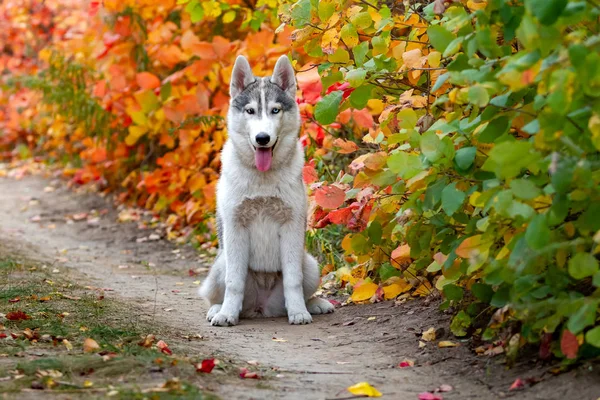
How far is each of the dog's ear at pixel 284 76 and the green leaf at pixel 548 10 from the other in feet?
9.01

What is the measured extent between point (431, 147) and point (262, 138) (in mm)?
1748

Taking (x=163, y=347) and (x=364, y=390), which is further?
(x=163, y=347)

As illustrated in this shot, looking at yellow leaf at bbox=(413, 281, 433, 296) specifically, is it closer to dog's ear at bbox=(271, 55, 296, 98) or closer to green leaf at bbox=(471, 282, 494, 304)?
green leaf at bbox=(471, 282, 494, 304)

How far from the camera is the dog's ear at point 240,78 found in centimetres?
545

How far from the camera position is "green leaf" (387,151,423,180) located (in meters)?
3.74

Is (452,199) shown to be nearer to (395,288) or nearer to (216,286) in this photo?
(395,288)

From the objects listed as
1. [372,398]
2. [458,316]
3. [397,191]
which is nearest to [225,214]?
[397,191]

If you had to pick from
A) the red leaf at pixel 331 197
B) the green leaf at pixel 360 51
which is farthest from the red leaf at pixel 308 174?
the green leaf at pixel 360 51

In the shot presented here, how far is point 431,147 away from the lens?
3627mm

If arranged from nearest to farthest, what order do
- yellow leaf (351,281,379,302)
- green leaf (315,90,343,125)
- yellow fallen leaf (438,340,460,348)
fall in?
yellow fallen leaf (438,340,460,348) → green leaf (315,90,343,125) → yellow leaf (351,281,379,302)

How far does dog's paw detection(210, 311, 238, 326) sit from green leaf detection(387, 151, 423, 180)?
6.17ft

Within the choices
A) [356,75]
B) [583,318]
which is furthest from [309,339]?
[583,318]

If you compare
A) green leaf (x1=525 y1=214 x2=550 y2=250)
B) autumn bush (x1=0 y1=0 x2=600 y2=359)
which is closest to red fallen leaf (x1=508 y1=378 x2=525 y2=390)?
autumn bush (x1=0 y1=0 x2=600 y2=359)

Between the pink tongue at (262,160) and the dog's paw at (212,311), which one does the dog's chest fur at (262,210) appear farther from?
the dog's paw at (212,311)
